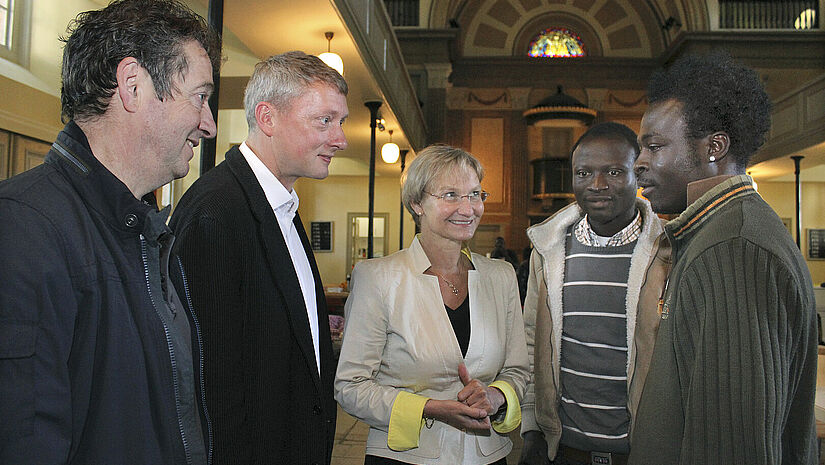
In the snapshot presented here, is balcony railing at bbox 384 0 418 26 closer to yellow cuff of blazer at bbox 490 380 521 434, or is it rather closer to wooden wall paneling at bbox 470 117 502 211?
wooden wall paneling at bbox 470 117 502 211

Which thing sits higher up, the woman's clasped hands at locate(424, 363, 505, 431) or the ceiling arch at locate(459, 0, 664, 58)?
the ceiling arch at locate(459, 0, 664, 58)

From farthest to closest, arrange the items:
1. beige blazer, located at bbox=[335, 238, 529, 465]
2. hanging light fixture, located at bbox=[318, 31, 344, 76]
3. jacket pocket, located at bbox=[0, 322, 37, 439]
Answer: hanging light fixture, located at bbox=[318, 31, 344, 76] → beige blazer, located at bbox=[335, 238, 529, 465] → jacket pocket, located at bbox=[0, 322, 37, 439]

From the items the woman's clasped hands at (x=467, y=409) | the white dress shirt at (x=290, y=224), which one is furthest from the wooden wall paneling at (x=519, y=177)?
the white dress shirt at (x=290, y=224)

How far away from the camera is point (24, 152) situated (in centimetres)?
225

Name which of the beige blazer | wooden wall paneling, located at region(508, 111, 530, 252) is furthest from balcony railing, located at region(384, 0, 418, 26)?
the beige blazer

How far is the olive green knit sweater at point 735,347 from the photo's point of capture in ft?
3.56

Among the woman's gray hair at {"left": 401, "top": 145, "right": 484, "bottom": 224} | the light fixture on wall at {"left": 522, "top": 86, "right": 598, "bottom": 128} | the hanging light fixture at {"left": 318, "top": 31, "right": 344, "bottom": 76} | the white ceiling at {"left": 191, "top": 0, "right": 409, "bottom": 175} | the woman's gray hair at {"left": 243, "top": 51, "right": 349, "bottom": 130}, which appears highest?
the light fixture on wall at {"left": 522, "top": 86, "right": 598, "bottom": 128}

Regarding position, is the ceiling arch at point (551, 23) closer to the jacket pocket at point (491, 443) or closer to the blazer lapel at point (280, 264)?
the jacket pocket at point (491, 443)

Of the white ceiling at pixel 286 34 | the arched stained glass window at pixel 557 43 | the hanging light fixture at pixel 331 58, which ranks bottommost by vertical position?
the hanging light fixture at pixel 331 58

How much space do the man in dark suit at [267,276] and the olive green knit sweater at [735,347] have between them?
844 millimetres

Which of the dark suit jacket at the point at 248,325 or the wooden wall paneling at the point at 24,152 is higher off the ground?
the wooden wall paneling at the point at 24,152

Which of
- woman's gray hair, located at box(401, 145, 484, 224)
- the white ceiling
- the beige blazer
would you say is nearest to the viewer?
the beige blazer

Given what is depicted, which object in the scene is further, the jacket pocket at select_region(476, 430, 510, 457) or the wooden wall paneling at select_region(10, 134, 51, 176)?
the wooden wall paneling at select_region(10, 134, 51, 176)

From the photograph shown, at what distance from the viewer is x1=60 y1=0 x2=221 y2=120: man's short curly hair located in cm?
104
